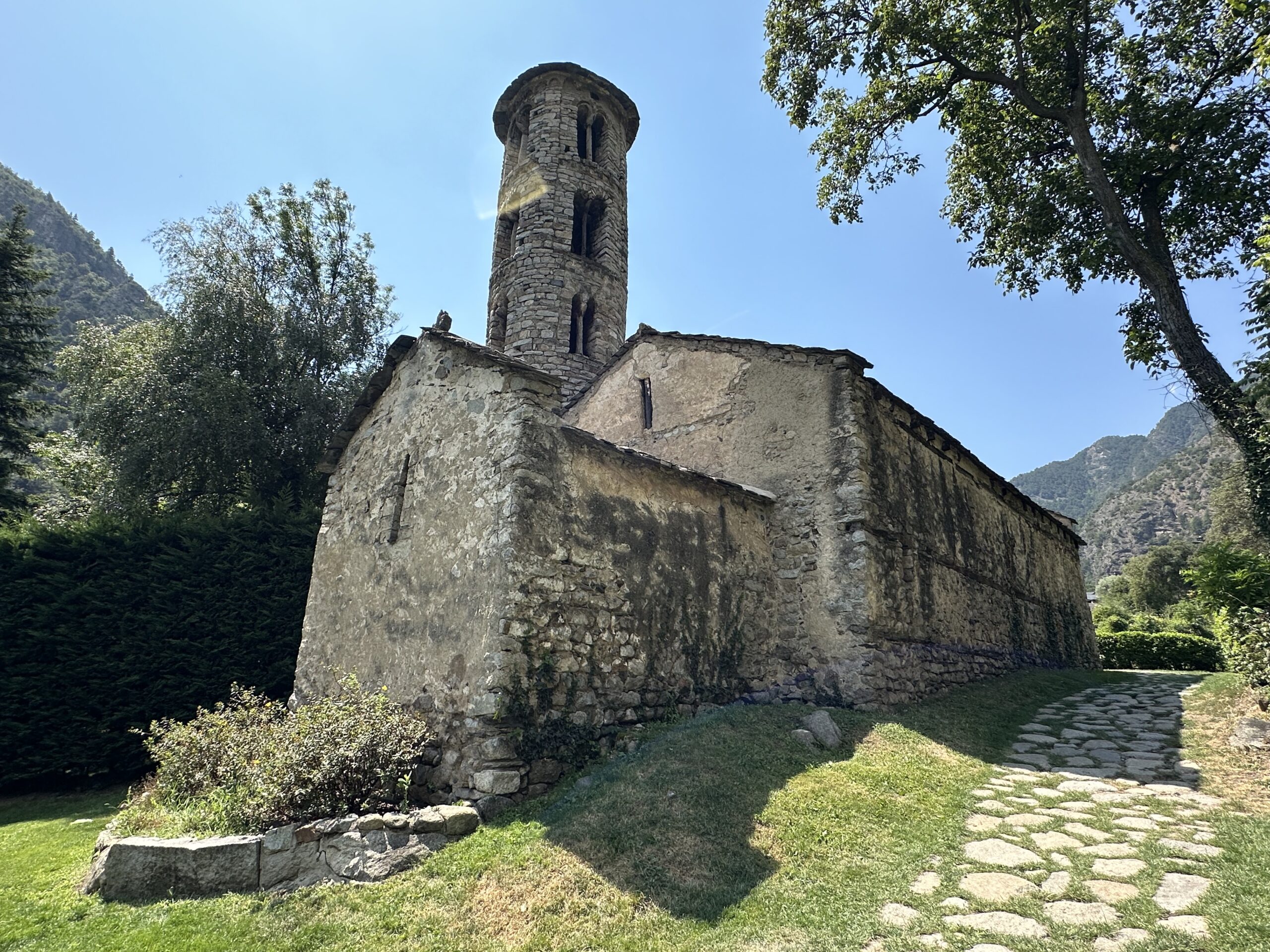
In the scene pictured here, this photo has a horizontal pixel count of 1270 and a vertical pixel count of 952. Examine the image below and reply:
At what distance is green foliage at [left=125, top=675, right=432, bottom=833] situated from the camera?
18.7 feet

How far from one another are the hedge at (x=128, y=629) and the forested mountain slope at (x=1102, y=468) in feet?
346

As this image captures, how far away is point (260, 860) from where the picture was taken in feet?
16.7

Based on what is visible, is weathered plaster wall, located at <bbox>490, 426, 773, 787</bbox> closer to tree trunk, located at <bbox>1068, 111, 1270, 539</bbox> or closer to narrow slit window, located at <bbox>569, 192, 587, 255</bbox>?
tree trunk, located at <bbox>1068, 111, 1270, 539</bbox>

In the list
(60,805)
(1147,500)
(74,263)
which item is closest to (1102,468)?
(1147,500)

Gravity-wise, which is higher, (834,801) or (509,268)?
(509,268)

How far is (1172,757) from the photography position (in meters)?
7.24

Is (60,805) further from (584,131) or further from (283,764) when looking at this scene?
(584,131)

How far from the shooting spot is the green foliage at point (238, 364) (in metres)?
16.1

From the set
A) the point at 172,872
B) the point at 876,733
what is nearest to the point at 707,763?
the point at 876,733

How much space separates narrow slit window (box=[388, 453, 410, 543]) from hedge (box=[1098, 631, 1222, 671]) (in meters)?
22.4

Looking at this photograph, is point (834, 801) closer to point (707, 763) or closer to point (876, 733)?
point (707, 763)

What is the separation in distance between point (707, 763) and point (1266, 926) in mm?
3909

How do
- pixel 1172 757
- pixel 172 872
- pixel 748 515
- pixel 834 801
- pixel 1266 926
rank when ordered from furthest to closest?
pixel 748 515, pixel 1172 757, pixel 834 801, pixel 172 872, pixel 1266 926

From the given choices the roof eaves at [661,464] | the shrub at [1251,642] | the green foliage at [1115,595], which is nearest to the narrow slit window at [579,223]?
the roof eaves at [661,464]
